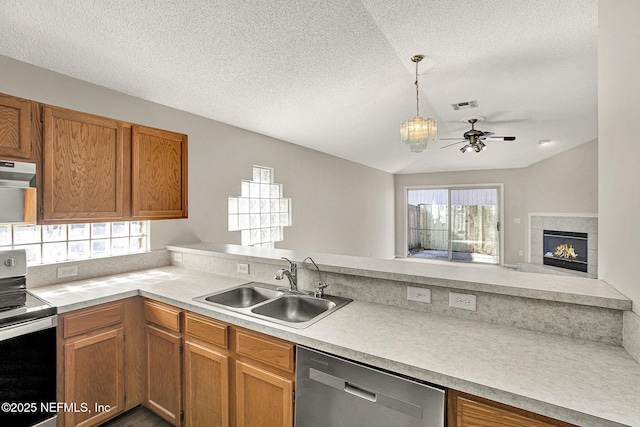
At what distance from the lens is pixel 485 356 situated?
1192 mm

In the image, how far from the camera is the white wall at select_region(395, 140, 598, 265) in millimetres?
5773

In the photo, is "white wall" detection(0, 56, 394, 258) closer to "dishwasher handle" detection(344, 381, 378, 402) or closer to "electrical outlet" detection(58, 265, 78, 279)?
"electrical outlet" detection(58, 265, 78, 279)

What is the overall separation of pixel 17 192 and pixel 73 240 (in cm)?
67

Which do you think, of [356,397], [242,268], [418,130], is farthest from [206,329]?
[418,130]

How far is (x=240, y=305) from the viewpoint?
2229mm

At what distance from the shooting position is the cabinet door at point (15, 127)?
5.90ft

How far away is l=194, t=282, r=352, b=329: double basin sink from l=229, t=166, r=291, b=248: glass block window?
1566 mm

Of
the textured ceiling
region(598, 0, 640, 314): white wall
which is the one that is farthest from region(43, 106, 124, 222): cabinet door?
region(598, 0, 640, 314): white wall

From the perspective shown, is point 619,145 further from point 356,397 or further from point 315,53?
point 315,53

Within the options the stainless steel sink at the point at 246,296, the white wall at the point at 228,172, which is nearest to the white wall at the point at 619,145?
the stainless steel sink at the point at 246,296

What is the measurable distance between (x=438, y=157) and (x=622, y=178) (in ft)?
19.1

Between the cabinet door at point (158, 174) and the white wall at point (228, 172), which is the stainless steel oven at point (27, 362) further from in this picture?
the white wall at point (228, 172)

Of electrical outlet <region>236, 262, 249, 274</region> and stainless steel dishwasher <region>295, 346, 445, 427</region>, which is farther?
electrical outlet <region>236, 262, 249, 274</region>

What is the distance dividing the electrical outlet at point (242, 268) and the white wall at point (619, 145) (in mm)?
2191
